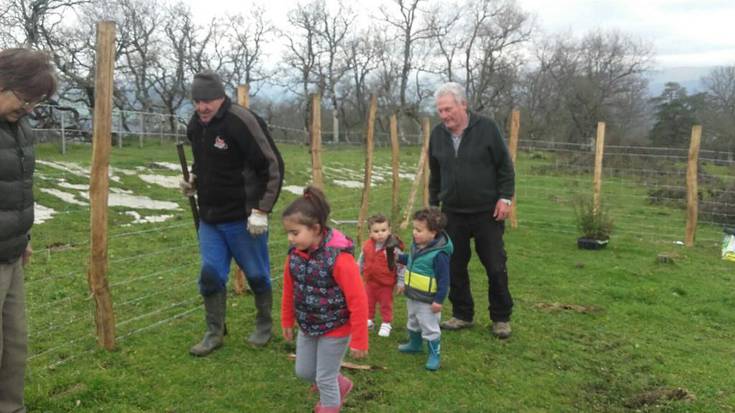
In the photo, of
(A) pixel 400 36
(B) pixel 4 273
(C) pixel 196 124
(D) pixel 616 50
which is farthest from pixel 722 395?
(D) pixel 616 50

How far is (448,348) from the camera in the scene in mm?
4902

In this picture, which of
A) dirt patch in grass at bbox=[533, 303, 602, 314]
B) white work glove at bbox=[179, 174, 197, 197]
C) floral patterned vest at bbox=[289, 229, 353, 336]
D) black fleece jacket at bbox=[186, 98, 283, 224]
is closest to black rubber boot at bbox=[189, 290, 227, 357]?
black fleece jacket at bbox=[186, 98, 283, 224]

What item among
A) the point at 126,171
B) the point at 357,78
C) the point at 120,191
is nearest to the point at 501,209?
the point at 120,191

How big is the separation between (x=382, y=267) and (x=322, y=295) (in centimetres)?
170

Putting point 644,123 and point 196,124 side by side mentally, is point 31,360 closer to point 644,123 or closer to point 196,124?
point 196,124

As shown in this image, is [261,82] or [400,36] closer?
[261,82]

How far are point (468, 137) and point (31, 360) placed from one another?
3734mm

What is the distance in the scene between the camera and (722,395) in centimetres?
420

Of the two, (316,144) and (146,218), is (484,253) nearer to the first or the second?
(316,144)

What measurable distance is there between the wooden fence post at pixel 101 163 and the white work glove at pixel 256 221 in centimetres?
98

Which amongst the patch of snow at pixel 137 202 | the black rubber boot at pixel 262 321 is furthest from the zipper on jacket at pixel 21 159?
the patch of snow at pixel 137 202

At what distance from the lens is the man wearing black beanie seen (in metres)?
4.25

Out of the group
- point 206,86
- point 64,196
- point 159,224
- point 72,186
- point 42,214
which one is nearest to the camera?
point 206,86

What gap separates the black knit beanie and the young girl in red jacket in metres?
1.35
